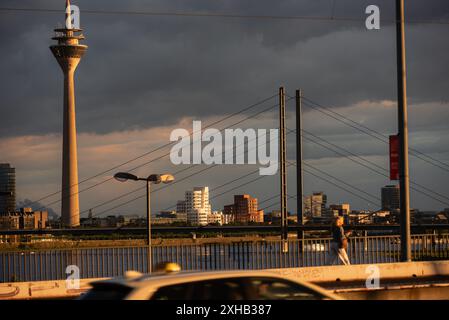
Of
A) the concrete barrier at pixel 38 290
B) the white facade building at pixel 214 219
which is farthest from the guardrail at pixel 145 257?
the white facade building at pixel 214 219

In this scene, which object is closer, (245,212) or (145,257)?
(145,257)

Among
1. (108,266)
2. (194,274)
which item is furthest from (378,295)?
(194,274)

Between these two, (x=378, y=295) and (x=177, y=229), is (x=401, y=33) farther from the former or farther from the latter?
(x=177, y=229)

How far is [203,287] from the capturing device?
391 inches

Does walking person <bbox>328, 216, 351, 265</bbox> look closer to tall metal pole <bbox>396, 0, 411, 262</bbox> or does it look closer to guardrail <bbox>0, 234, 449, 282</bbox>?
tall metal pole <bbox>396, 0, 411, 262</bbox>

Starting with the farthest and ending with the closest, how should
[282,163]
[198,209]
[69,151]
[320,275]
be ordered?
1. [69,151]
2. [198,209]
3. [282,163]
4. [320,275]

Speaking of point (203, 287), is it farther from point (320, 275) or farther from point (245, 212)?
point (245, 212)

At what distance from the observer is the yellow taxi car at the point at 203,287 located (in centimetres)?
976

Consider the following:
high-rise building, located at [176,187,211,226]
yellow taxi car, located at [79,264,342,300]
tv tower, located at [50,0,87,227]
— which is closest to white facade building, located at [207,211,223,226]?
high-rise building, located at [176,187,211,226]

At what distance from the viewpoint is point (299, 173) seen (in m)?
39.8

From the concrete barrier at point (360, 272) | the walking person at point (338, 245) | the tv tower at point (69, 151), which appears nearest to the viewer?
the concrete barrier at point (360, 272)

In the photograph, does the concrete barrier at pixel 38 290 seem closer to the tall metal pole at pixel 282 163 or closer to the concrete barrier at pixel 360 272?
the concrete barrier at pixel 360 272

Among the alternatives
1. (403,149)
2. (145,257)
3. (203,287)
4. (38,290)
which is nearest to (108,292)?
(203,287)

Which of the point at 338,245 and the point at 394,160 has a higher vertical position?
the point at 394,160
